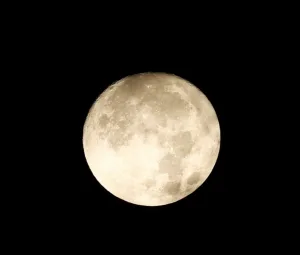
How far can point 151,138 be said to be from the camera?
2535 millimetres

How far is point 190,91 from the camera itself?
289 centimetres

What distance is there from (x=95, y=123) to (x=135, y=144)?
56 cm

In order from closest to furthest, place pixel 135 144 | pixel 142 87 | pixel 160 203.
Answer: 1. pixel 135 144
2. pixel 142 87
3. pixel 160 203

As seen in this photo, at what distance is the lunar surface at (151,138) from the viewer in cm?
256

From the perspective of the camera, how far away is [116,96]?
2.76 m

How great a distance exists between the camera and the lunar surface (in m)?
2.56

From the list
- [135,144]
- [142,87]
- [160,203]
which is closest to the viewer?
[135,144]

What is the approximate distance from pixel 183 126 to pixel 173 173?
47 centimetres

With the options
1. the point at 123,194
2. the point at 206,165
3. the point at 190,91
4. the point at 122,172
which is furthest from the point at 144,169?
the point at 190,91

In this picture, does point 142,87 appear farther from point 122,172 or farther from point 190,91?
point 122,172

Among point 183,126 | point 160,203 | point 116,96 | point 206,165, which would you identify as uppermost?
point 116,96

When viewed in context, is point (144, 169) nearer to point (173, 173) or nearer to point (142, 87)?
point (173, 173)

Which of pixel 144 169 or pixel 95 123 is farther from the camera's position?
pixel 95 123

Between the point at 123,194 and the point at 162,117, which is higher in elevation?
the point at 162,117
